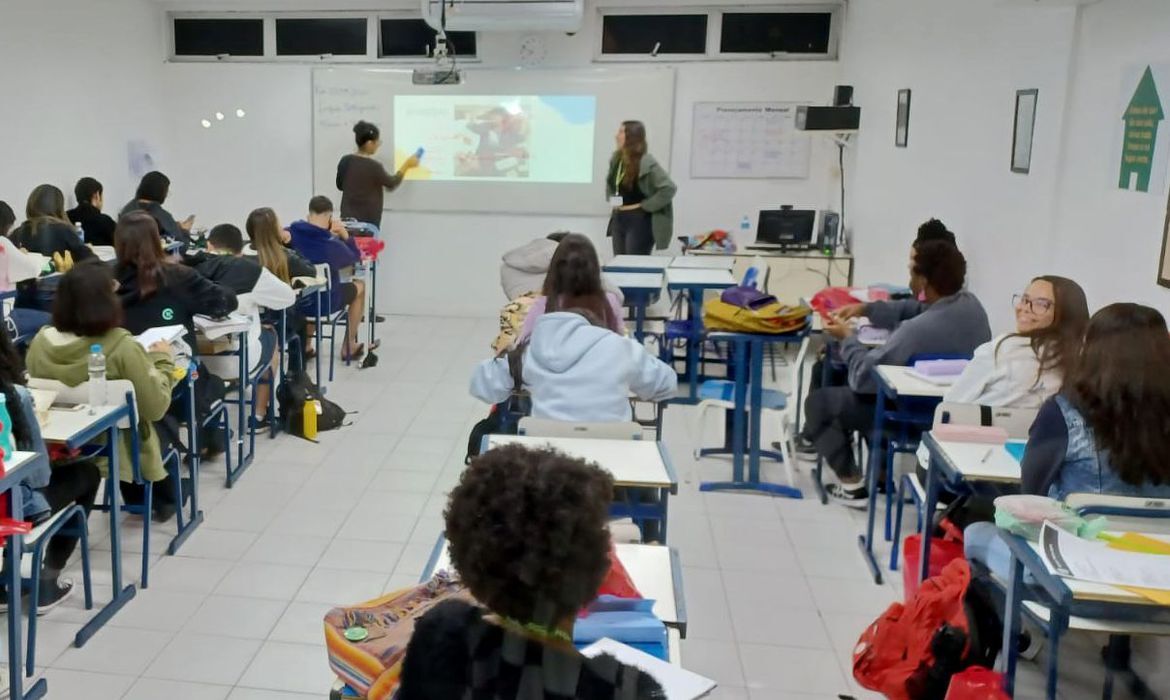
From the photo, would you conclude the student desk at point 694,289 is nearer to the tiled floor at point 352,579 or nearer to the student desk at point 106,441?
the tiled floor at point 352,579

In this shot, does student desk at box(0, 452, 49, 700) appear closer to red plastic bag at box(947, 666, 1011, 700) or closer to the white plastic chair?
red plastic bag at box(947, 666, 1011, 700)

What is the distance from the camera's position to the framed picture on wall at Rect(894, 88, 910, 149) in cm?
585

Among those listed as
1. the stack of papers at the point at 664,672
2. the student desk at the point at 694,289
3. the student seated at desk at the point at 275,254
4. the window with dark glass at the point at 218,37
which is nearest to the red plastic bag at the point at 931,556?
the stack of papers at the point at 664,672

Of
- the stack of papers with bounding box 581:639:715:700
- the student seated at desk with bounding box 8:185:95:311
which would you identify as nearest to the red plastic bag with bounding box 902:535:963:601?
the stack of papers with bounding box 581:639:715:700

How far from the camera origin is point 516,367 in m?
3.33

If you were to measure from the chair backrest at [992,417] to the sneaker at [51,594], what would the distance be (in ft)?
9.93

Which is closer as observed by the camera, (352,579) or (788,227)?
(352,579)

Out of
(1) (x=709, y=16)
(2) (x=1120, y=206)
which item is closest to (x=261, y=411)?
(2) (x=1120, y=206)

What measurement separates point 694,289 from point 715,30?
3.16 metres

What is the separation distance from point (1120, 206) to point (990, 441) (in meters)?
1.06

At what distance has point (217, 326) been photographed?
4.23 metres

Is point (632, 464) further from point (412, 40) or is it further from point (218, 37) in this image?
point (218, 37)

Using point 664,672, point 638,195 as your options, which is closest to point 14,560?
point 664,672

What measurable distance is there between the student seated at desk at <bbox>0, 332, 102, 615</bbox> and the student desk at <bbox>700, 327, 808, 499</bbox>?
2543mm
